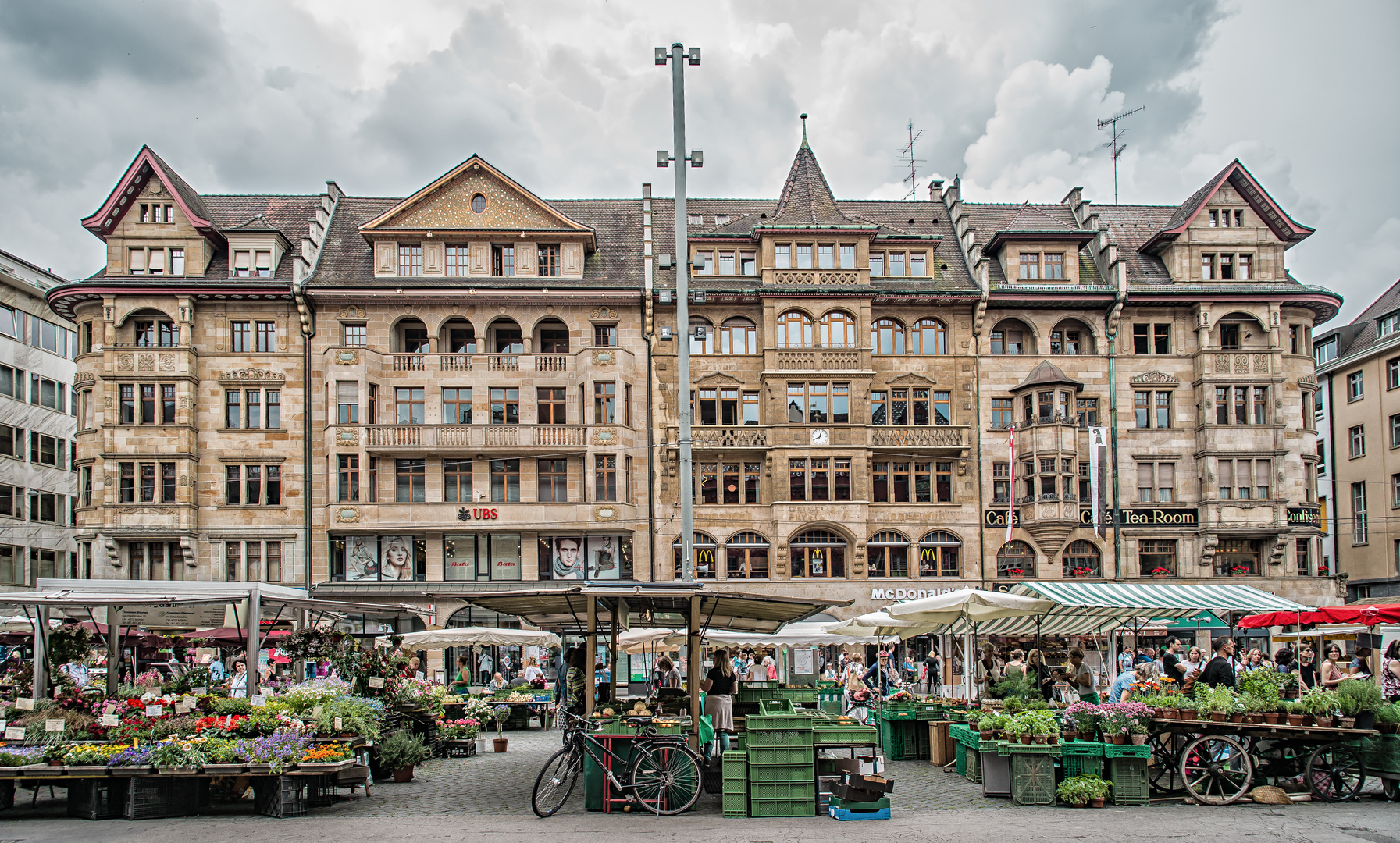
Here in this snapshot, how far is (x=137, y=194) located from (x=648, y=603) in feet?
101

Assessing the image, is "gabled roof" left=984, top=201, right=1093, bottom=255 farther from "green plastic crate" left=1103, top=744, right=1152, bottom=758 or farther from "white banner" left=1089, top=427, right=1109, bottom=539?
"green plastic crate" left=1103, top=744, right=1152, bottom=758

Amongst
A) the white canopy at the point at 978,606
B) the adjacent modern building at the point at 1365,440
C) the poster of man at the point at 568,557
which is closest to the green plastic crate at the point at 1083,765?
the white canopy at the point at 978,606

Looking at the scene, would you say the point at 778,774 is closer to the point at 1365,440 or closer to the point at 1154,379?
the point at 1154,379

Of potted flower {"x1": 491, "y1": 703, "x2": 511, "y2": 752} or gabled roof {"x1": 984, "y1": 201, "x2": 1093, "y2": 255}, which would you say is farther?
gabled roof {"x1": 984, "y1": 201, "x2": 1093, "y2": 255}

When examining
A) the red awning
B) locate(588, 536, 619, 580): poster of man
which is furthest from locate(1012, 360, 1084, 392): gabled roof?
the red awning

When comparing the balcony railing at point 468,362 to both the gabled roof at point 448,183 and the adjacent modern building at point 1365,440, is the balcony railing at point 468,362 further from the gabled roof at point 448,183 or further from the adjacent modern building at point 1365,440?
the adjacent modern building at point 1365,440

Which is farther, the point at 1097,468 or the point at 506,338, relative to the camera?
the point at 506,338

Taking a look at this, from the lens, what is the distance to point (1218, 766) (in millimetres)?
14430

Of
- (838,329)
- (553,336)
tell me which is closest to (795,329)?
(838,329)

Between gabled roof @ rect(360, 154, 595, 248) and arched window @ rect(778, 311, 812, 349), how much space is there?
7355 mm

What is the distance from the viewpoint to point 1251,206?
41.2 metres

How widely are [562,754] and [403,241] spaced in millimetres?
28592

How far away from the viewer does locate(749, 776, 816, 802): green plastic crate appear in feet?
45.1

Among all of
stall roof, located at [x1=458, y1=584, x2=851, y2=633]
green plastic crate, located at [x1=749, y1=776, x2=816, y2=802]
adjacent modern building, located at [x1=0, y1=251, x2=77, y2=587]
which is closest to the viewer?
green plastic crate, located at [x1=749, y1=776, x2=816, y2=802]
